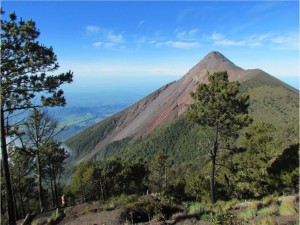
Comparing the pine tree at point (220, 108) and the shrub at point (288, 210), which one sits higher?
the pine tree at point (220, 108)

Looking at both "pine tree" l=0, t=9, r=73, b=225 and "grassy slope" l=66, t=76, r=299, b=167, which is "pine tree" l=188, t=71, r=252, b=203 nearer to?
"pine tree" l=0, t=9, r=73, b=225

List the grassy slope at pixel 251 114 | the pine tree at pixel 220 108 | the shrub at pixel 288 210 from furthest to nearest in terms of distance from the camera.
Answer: the grassy slope at pixel 251 114 → the pine tree at pixel 220 108 → the shrub at pixel 288 210

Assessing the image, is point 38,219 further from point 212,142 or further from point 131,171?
point 131,171

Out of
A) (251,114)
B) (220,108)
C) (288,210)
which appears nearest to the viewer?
(288,210)

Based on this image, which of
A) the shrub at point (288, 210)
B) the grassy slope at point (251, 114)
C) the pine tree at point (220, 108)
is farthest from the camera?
the grassy slope at point (251, 114)

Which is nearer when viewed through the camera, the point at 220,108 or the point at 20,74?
the point at 20,74

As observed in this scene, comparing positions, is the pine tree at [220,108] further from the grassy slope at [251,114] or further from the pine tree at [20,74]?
the grassy slope at [251,114]

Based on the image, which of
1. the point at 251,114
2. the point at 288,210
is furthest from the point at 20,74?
the point at 251,114

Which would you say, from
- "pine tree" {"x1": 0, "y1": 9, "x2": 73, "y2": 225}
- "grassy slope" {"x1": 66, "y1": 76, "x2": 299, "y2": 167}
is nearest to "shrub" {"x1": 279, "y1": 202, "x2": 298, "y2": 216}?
"pine tree" {"x1": 0, "y1": 9, "x2": 73, "y2": 225}

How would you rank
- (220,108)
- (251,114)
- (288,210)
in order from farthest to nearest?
(251,114) < (220,108) < (288,210)

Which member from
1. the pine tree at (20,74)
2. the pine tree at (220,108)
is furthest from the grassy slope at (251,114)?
the pine tree at (20,74)

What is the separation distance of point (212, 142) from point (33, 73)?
55.1 ft

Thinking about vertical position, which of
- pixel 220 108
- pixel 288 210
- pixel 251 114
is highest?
pixel 220 108

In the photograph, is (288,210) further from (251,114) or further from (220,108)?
(251,114)
